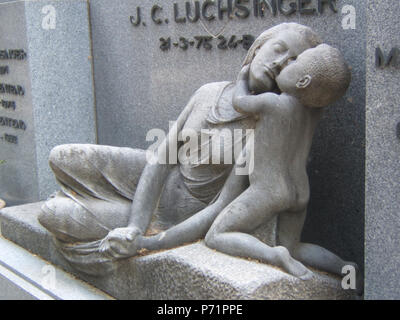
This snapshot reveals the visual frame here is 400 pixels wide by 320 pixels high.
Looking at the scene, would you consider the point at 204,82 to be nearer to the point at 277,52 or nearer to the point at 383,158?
the point at 277,52

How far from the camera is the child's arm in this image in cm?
313

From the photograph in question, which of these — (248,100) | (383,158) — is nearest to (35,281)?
(248,100)

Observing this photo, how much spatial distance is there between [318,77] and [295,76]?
0.42ft

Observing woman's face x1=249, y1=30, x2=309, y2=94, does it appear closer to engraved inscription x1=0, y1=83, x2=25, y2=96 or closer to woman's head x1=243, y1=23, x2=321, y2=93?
woman's head x1=243, y1=23, x2=321, y2=93

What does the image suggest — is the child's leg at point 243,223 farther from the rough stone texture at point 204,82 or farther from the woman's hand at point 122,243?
the rough stone texture at point 204,82

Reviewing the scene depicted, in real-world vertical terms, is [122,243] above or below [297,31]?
below

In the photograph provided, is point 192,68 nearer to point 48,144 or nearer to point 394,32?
point 48,144

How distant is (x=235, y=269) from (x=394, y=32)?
4.50 feet

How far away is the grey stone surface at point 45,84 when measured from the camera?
5387mm

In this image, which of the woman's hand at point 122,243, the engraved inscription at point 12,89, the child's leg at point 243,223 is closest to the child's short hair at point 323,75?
the child's leg at point 243,223

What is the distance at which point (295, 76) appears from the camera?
10.3 feet

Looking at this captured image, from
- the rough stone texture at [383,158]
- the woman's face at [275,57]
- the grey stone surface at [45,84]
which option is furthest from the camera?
the grey stone surface at [45,84]

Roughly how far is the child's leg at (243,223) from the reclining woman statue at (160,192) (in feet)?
0.09
